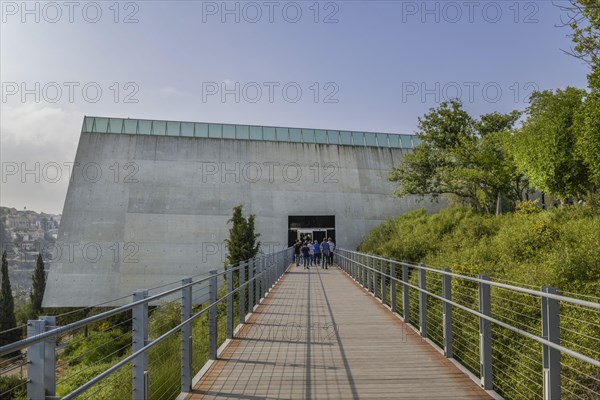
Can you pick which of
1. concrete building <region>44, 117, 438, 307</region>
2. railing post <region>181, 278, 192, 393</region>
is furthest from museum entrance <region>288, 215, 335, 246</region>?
railing post <region>181, 278, 192, 393</region>

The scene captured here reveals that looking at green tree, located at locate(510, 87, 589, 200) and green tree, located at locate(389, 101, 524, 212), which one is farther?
green tree, located at locate(389, 101, 524, 212)

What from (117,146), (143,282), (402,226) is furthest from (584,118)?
(117,146)

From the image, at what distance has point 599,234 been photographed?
1223 cm

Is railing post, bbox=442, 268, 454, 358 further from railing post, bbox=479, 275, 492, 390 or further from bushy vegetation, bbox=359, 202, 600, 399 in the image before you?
railing post, bbox=479, 275, 492, 390

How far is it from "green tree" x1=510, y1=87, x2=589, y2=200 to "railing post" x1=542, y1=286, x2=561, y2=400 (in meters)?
15.8

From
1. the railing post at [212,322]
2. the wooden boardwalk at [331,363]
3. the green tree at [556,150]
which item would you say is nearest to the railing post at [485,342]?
the wooden boardwalk at [331,363]

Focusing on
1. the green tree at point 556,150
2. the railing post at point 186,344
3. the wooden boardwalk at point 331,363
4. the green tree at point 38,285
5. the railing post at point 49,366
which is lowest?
the green tree at point 38,285

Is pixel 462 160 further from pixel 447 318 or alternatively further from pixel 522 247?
pixel 447 318

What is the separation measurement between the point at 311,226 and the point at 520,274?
29828 mm

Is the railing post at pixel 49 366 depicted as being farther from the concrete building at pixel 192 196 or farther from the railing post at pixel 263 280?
the concrete building at pixel 192 196

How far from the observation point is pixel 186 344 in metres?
5.36

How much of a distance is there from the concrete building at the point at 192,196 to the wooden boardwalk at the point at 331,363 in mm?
28410

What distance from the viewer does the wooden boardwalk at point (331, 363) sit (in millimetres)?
5184

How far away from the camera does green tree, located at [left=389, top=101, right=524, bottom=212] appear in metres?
25.8
